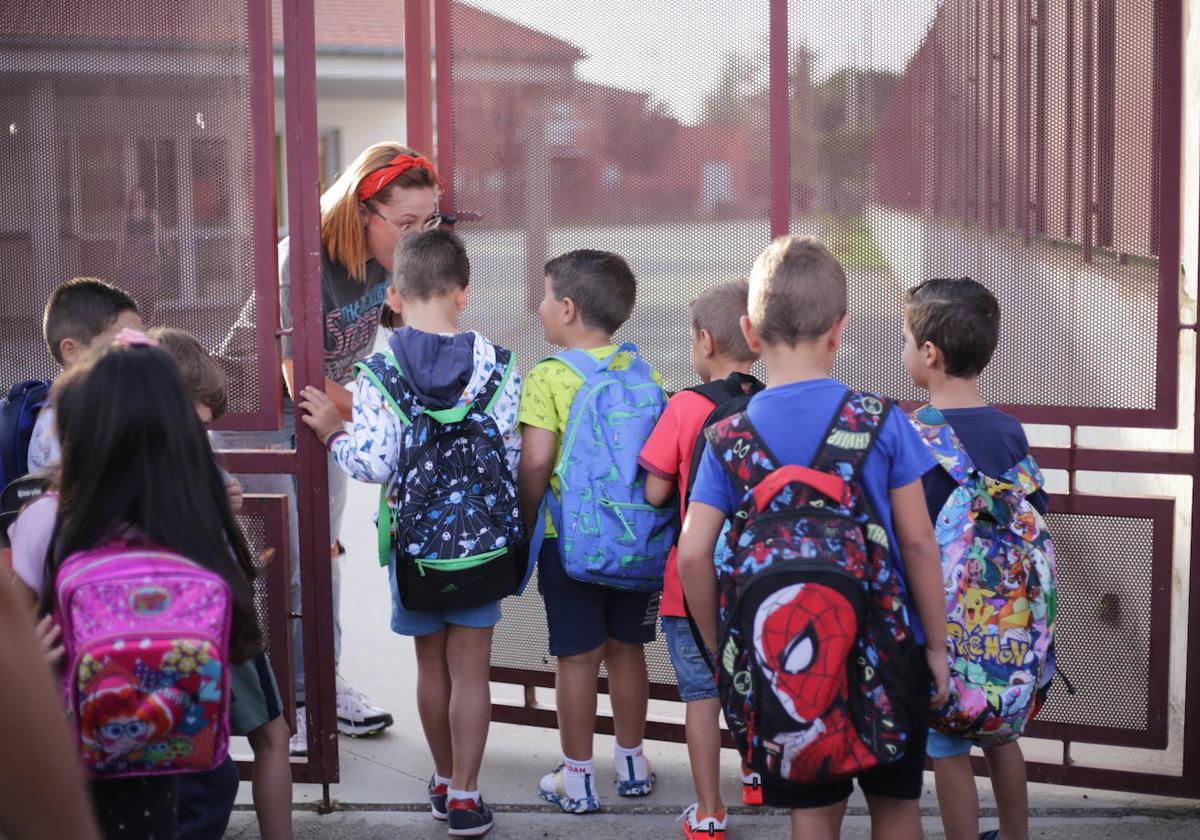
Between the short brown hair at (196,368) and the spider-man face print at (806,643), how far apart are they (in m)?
1.48

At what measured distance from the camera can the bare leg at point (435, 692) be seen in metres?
3.82

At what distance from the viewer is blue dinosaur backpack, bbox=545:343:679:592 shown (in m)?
3.69

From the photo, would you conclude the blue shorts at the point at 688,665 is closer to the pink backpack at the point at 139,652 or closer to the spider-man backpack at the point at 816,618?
the spider-man backpack at the point at 816,618

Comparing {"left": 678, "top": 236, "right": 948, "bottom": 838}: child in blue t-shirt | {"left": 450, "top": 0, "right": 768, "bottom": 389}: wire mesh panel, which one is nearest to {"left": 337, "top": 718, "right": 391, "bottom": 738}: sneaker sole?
{"left": 450, "top": 0, "right": 768, "bottom": 389}: wire mesh panel

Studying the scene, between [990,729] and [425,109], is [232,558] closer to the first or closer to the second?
[990,729]

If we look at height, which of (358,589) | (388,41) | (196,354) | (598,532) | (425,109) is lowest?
(358,589)

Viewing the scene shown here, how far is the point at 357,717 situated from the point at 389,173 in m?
1.81

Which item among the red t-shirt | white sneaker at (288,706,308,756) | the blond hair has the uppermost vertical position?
the blond hair

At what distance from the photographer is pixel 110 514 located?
2.55 metres

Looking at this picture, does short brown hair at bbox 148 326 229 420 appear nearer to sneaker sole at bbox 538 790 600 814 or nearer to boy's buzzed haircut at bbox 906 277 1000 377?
sneaker sole at bbox 538 790 600 814

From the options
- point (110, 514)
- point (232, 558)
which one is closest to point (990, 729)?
point (232, 558)

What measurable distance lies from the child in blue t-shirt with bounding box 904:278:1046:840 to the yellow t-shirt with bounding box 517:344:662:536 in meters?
0.89

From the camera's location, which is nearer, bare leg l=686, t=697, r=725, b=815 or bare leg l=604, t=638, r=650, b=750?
bare leg l=686, t=697, r=725, b=815

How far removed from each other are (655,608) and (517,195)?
1316mm
